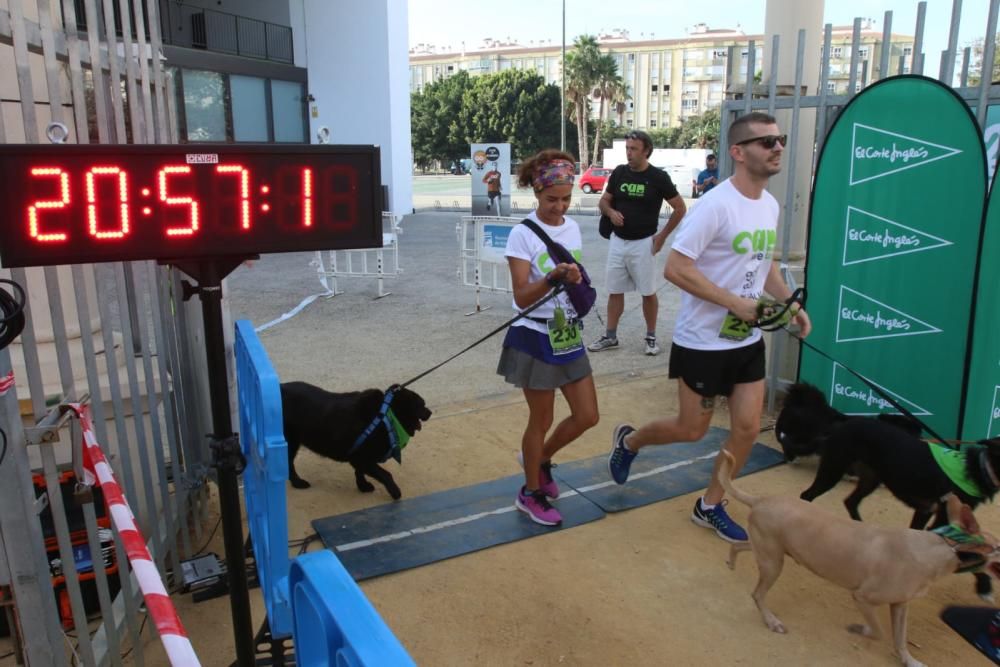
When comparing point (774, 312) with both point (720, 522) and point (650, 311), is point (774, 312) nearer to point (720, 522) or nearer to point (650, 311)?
point (720, 522)

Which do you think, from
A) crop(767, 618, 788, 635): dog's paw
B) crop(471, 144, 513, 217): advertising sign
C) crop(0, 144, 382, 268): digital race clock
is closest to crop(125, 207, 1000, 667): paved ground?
crop(767, 618, 788, 635): dog's paw

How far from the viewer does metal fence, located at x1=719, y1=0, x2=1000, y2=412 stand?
166 inches

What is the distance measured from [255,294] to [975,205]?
9.28 m

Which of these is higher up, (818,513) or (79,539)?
(818,513)

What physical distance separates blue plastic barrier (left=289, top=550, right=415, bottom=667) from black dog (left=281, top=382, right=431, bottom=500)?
8.49 feet

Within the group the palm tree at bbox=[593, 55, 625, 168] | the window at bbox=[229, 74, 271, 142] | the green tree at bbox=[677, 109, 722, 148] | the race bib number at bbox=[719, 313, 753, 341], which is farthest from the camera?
the palm tree at bbox=[593, 55, 625, 168]

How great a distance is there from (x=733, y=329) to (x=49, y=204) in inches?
114

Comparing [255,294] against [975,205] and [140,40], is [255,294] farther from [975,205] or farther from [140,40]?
A: [975,205]

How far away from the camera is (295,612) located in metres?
1.54

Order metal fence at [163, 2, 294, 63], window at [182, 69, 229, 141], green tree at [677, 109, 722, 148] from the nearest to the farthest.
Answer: window at [182, 69, 229, 141], metal fence at [163, 2, 294, 63], green tree at [677, 109, 722, 148]

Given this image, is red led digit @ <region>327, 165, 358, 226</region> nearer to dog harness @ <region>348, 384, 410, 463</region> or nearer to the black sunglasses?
dog harness @ <region>348, 384, 410, 463</region>

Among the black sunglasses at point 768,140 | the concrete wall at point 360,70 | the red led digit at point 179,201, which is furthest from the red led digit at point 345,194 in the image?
the concrete wall at point 360,70

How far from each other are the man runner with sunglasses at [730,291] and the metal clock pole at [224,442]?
6.81ft

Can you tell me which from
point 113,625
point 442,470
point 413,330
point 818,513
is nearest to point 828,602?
point 818,513
